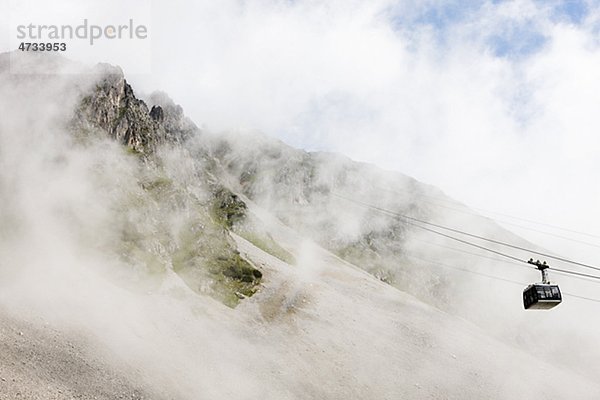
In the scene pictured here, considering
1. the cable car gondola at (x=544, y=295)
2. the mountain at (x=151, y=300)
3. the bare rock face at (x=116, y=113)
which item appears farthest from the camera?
the bare rock face at (x=116, y=113)

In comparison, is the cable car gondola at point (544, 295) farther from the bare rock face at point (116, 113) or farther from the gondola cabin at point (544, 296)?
the bare rock face at point (116, 113)

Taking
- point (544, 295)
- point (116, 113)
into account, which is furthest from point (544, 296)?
point (116, 113)

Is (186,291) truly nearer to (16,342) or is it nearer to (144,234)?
(144,234)

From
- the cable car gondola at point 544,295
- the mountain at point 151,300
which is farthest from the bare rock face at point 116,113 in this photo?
the cable car gondola at point 544,295

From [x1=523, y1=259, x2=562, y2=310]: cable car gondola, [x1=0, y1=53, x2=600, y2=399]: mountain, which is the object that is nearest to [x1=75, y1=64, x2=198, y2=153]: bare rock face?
[x1=0, y1=53, x2=600, y2=399]: mountain

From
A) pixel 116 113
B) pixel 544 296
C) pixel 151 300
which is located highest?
pixel 116 113

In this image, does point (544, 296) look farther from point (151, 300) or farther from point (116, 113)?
point (116, 113)

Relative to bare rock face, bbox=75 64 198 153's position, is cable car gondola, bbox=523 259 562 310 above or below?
below

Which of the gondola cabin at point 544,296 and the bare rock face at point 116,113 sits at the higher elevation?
the bare rock face at point 116,113

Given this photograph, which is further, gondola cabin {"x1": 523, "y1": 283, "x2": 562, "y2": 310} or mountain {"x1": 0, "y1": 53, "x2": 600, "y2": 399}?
mountain {"x1": 0, "y1": 53, "x2": 600, "y2": 399}

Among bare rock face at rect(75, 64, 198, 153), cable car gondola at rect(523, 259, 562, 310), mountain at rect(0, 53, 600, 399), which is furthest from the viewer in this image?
bare rock face at rect(75, 64, 198, 153)

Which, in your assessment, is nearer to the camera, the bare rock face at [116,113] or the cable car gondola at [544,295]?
the cable car gondola at [544,295]

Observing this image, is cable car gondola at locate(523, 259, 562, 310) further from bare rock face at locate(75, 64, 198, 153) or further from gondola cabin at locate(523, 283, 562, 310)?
bare rock face at locate(75, 64, 198, 153)

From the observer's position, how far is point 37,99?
15675 cm
